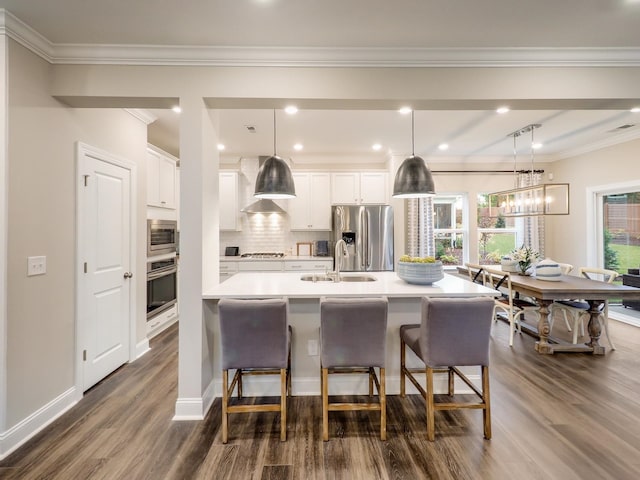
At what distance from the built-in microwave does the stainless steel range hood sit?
1169mm

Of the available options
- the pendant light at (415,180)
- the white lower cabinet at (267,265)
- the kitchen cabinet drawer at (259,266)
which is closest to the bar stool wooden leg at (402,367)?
the pendant light at (415,180)

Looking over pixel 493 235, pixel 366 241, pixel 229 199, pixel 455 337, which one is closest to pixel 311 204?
pixel 366 241

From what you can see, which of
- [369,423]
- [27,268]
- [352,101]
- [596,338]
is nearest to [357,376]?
[369,423]

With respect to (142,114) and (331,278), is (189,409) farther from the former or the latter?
(142,114)

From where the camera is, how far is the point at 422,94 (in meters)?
2.45

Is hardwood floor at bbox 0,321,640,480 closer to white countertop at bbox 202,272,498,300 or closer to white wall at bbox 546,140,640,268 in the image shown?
white countertop at bbox 202,272,498,300

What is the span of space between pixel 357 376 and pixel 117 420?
1.81m

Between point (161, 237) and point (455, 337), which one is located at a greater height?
point (161, 237)

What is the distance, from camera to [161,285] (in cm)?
417

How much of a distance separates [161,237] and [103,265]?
124 cm

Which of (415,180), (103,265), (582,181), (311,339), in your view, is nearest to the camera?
(311,339)

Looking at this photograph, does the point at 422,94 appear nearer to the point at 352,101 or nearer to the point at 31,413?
the point at 352,101

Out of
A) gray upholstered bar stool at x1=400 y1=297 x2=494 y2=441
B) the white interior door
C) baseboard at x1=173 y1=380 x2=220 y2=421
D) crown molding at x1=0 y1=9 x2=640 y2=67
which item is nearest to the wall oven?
the white interior door

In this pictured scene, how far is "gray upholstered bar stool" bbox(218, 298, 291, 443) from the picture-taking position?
2.05 m
